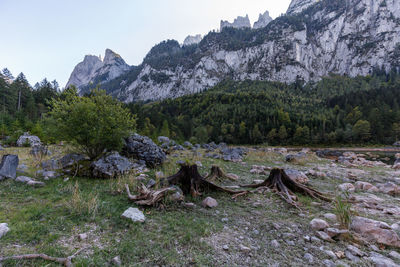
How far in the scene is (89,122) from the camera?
948 centimetres

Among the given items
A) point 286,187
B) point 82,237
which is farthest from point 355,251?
point 82,237

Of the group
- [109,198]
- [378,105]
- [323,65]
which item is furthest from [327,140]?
[323,65]

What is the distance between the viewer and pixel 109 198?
5.86 meters

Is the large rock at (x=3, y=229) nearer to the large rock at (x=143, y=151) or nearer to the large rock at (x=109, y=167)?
the large rock at (x=109, y=167)

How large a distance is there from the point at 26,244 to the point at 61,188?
411cm

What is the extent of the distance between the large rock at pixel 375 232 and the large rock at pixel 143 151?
34.9 feet

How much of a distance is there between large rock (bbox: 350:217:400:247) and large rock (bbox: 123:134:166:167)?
34.9 ft

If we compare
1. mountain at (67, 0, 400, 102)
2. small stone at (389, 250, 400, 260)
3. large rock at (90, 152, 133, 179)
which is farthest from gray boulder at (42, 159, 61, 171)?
mountain at (67, 0, 400, 102)

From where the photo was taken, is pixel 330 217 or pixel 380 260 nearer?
pixel 380 260

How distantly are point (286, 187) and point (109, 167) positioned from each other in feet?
28.5

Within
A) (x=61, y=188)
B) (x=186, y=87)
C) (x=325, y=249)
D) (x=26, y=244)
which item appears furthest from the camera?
(x=186, y=87)

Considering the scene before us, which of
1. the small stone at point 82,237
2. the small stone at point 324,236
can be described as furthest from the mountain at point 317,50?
the small stone at point 82,237

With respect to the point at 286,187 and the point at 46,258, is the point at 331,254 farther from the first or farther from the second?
the point at 46,258

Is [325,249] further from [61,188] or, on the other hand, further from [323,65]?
[323,65]
